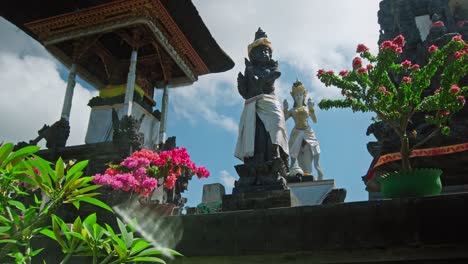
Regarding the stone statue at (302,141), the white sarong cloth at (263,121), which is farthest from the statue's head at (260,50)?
A: the stone statue at (302,141)

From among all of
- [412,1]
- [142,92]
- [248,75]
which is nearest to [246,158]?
[248,75]

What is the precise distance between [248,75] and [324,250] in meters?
3.94

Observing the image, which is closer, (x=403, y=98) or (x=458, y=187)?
(x=403, y=98)

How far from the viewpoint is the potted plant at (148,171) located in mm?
4809

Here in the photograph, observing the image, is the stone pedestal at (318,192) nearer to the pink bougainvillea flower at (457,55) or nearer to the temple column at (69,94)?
the pink bougainvillea flower at (457,55)

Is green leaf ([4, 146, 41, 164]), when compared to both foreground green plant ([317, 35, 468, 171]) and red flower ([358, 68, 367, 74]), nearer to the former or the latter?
foreground green plant ([317, 35, 468, 171])

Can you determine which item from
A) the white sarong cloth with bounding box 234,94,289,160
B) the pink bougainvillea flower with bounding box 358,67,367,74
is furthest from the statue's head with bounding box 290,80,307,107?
the pink bougainvillea flower with bounding box 358,67,367,74

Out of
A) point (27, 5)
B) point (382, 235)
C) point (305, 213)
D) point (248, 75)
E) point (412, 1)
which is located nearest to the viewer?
point (382, 235)

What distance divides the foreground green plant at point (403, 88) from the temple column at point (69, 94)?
989cm

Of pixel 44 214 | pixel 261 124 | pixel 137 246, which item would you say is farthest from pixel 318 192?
pixel 44 214

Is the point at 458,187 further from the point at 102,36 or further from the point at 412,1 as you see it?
the point at 102,36

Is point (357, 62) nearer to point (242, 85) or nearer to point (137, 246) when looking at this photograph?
point (242, 85)

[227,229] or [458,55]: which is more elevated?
[458,55]

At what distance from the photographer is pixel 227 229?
132 inches
